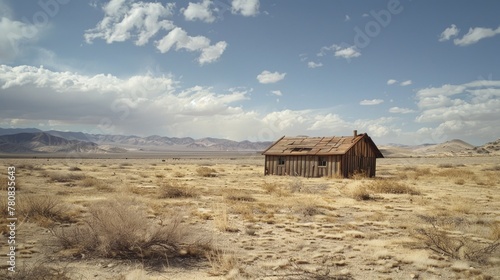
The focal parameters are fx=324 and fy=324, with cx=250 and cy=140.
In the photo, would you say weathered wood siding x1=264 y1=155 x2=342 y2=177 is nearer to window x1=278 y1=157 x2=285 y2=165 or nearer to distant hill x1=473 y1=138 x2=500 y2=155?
window x1=278 y1=157 x2=285 y2=165

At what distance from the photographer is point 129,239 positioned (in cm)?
621

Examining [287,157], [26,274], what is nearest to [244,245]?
[26,274]

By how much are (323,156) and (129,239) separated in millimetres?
21877

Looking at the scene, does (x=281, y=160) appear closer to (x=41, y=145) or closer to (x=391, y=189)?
(x=391, y=189)

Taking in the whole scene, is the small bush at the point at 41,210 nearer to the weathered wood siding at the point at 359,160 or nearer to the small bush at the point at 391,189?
the small bush at the point at 391,189

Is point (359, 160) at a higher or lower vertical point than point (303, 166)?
higher

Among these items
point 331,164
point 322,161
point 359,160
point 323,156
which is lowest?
point 331,164

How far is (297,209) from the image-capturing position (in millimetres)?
11688

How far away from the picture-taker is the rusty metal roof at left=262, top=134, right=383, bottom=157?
26.0 metres

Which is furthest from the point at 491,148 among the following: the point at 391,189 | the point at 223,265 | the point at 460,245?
the point at 223,265

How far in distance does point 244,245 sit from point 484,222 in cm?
785

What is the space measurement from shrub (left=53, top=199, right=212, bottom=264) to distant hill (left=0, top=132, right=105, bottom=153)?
476ft

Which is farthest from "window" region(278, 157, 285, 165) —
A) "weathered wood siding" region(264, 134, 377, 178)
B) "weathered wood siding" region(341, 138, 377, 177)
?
"weathered wood siding" region(341, 138, 377, 177)

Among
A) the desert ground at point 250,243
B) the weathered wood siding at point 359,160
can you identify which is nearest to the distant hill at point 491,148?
the weathered wood siding at point 359,160
